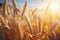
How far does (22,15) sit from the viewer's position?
78 cm

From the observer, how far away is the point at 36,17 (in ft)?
2.78

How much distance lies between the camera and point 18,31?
0.73 m

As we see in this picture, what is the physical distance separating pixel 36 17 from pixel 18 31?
0.48 feet

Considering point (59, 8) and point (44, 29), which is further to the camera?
point (59, 8)

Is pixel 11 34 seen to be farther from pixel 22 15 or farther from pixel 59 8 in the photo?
pixel 59 8

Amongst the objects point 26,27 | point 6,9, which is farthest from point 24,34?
point 6,9

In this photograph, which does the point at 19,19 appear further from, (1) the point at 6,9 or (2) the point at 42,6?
(2) the point at 42,6

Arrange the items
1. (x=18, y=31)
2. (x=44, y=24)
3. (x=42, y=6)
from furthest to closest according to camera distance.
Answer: (x=42, y=6), (x=44, y=24), (x=18, y=31)

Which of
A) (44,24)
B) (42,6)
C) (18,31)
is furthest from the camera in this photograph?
(42,6)

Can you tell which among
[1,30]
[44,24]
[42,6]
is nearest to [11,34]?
[1,30]

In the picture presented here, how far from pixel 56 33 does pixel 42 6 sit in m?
0.21

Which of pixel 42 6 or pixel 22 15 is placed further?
pixel 42 6

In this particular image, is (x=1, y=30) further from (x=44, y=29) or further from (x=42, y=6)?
(x=42, y=6)

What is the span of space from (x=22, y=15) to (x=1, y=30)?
94mm
